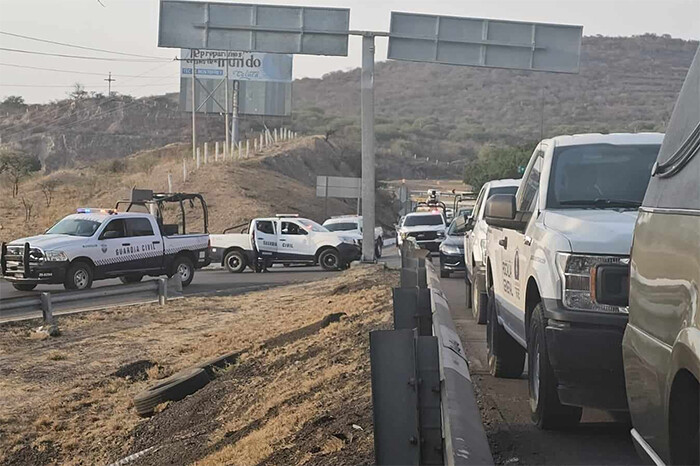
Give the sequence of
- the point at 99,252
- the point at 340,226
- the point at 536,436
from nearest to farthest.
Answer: the point at 536,436 < the point at 99,252 < the point at 340,226

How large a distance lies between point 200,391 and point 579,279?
19.0 feet

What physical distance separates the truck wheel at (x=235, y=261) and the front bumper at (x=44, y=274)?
34.0 feet

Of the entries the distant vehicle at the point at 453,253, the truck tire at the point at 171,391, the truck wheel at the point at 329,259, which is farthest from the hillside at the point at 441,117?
the truck tire at the point at 171,391

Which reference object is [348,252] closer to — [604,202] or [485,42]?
[485,42]

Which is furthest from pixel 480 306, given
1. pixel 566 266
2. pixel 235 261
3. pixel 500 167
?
pixel 500 167

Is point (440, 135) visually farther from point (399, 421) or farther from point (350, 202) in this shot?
point (399, 421)

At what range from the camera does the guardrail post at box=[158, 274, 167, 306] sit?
21.2 meters

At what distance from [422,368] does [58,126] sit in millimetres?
117407

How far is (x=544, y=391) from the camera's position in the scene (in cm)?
710

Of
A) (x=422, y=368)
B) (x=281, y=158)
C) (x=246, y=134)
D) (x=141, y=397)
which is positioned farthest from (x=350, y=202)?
(x=422, y=368)

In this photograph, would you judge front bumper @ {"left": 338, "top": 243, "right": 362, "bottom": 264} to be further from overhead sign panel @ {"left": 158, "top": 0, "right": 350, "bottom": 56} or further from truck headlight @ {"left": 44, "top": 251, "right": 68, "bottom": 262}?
truck headlight @ {"left": 44, "top": 251, "right": 68, "bottom": 262}

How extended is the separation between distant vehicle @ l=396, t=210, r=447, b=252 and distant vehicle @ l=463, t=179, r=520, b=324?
20300mm

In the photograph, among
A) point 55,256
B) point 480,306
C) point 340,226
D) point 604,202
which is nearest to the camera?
point 604,202

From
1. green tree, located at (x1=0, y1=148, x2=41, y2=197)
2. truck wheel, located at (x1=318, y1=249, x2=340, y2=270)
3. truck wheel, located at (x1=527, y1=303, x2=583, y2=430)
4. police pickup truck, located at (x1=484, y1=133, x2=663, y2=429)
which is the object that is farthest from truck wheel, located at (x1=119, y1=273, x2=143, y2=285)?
green tree, located at (x1=0, y1=148, x2=41, y2=197)
